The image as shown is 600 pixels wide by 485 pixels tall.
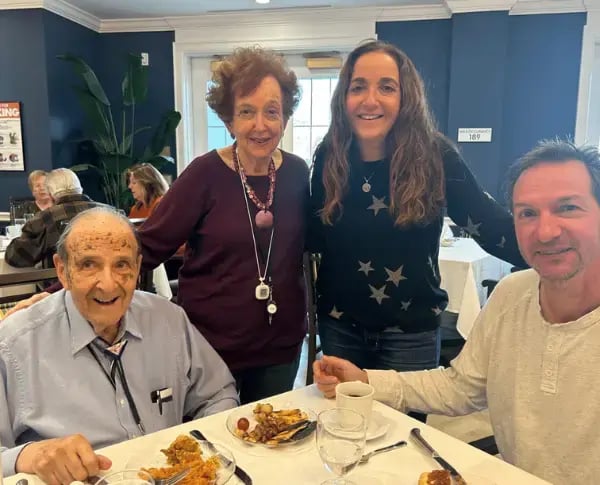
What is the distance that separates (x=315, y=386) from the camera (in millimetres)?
1358

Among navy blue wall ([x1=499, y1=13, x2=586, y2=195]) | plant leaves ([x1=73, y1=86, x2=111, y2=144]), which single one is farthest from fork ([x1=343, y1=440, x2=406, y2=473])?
plant leaves ([x1=73, y1=86, x2=111, y2=144])

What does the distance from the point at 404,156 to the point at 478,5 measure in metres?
3.93

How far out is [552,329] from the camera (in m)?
1.12

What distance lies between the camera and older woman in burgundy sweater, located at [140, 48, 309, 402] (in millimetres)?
1605

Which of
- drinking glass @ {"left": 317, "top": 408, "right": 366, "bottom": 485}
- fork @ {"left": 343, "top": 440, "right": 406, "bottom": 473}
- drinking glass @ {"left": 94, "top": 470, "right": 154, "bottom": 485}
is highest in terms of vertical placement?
drinking glass @ {"left": 317, "top": 408, "right": 366, "bottom": 485}

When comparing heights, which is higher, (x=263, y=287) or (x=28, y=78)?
(x=28, y=78)

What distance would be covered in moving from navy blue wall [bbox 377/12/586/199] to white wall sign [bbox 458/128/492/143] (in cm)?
4

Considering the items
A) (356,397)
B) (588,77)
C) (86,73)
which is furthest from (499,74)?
(356,397)

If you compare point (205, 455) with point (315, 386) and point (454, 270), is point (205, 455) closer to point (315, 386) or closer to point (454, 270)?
point (315, 386)

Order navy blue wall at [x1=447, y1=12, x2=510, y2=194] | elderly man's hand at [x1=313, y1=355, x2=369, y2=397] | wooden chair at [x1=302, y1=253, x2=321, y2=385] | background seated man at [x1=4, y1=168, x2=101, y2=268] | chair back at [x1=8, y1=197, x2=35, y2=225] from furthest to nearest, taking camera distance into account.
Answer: navy blue wall at [x1=447, y1=12, x2=510, y2=194]
chair back at [x1=8, y1=197, x2=35, y2=225]
background seated man at [x1=4, y1=168, x2=101, y2=268]
wooden chair at [x1=302, y1=253, x2=321, y2=385]
elderly man's hand at [x1=313, y1=355, x2=369, y2=397]

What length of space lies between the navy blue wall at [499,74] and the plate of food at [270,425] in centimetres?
434

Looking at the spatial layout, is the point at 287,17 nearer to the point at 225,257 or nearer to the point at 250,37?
the point at 250,37

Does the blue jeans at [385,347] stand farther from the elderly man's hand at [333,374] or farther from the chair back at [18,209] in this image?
the chair back at [18,209]

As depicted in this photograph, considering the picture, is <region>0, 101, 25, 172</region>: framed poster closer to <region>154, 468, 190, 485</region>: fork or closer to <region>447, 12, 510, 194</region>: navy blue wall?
<region>447, 12, 510, 194</region>: navy blue wall
